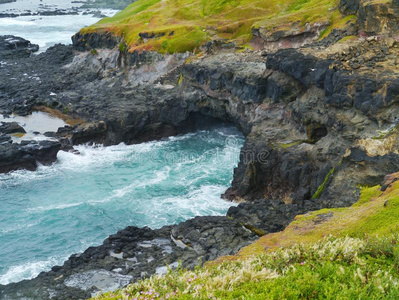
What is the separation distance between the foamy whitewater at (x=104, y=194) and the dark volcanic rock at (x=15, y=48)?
58946 mm

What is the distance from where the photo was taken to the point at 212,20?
87312 millimetres

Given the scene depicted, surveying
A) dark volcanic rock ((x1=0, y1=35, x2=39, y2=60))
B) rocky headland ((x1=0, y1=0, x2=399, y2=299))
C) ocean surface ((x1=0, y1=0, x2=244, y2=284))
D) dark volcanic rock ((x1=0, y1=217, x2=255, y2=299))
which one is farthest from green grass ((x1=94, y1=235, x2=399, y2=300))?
dark volcanic rock ((x1=0, y1=35, x2=39, y2=60))

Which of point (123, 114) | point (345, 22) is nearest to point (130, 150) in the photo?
point (123, 114)

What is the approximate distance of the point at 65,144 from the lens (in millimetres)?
64375

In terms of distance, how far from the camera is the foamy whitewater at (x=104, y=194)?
137 ft

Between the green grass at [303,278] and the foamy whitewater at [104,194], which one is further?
the foamy whitewater at [104,194]

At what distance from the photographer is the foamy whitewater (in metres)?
41.7

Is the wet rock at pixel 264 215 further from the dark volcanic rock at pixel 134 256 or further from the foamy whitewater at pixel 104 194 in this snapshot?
the foamy whitewater at pixel 104 194

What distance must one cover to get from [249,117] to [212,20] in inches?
1380

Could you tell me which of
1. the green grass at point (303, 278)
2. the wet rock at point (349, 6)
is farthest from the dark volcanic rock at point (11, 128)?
the green grass at point (303, 278)

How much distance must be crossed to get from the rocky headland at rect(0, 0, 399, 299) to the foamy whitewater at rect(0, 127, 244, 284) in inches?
116

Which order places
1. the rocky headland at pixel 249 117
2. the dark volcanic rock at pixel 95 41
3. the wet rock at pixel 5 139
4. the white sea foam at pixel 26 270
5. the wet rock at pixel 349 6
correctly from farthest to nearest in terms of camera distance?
the dark volcanic rock at pixel 95 41
the wet rock at pixel 349 6
the wet rock at pixel 5 139
the white sea foam at pixel 26 270
the rocky headland at pixel 249 117

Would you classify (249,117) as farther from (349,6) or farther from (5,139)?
(5,139)

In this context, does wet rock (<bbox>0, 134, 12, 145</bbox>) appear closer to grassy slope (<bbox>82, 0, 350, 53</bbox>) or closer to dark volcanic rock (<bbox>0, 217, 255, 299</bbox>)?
grassy slope (<bbox>82, 0, 350, 53</bbox>)
